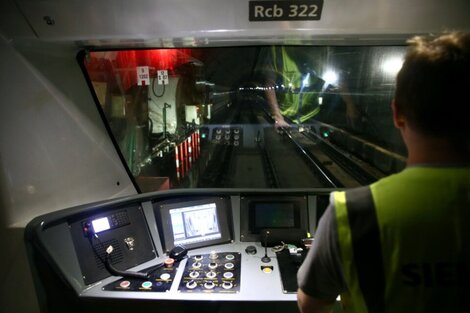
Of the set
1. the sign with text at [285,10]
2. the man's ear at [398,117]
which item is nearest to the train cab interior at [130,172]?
the sign with text at [285,10]

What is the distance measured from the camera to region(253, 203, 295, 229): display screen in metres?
2.29

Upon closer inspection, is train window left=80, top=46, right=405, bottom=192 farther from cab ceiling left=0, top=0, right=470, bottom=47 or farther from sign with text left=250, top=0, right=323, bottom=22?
sign with text left=250, top=0, right=323, bottom=22

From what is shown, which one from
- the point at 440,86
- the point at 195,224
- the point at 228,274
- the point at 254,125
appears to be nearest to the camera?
the point at 440,86

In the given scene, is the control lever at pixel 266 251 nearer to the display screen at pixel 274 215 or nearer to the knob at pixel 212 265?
the display screen at pixel 274 215

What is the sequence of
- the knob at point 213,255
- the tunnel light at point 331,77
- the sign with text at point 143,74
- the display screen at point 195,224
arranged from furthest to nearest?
the tunnel light at point 331,77, the sign with text at point 143,74, the display screen at point 195,224, the knob at point 213,255

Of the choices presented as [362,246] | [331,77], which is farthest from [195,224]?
[331,77]

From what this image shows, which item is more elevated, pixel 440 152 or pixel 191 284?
pixel 440 152

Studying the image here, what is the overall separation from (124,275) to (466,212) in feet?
5.98

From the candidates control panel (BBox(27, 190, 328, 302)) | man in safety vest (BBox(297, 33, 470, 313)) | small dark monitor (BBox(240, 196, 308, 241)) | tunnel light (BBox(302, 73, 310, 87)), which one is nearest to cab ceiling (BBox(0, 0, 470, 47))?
man in safety vest (BBox(297, 33, 470, 313))

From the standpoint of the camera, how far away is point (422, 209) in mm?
678

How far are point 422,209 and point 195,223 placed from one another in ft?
5.80

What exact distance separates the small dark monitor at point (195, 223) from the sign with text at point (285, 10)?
134 cm

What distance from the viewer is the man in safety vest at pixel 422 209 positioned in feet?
2.20

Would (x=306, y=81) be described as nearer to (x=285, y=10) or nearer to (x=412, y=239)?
(x=285, y=10)
